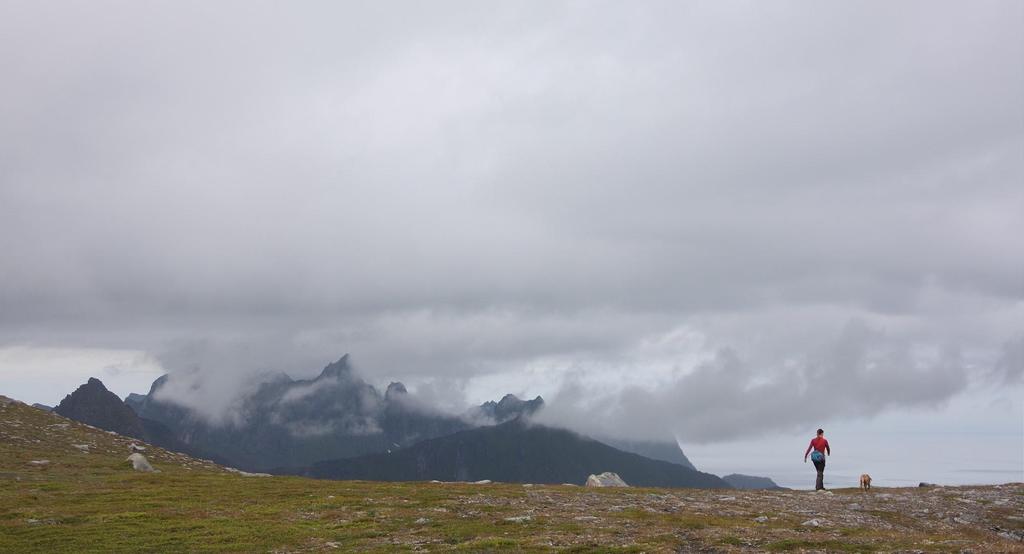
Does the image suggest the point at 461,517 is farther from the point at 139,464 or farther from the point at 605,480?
the point at 139,464

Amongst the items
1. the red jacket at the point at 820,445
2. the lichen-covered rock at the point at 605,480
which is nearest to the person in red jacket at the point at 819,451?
the red jacket at the point at 820,445

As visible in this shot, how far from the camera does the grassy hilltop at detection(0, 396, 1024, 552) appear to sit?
34.7 m

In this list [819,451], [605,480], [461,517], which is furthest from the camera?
[605,480]

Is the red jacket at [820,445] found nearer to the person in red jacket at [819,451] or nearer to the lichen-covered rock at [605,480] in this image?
the person in red jacket at [819,451]

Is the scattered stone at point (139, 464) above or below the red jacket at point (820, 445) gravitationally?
below

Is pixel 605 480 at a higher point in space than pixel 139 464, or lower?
higher

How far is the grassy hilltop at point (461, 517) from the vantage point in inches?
1367

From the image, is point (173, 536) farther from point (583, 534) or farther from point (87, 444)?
point (87, 444)

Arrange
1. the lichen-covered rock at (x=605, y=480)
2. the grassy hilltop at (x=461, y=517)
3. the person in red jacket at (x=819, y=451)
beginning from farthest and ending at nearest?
the lichen-covered rock at (x=605, y=480) → the person in red jacket at (x=819, y=451) → the grassy hilltop at (x=461, y=517)

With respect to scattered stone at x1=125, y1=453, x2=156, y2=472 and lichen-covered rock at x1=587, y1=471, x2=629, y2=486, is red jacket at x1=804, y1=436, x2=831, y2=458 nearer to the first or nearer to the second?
lichen-covered rock at x1=587, y1=471, x2=629, y2=486

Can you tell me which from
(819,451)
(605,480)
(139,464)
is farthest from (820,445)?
(139,464)

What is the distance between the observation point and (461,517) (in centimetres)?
4378

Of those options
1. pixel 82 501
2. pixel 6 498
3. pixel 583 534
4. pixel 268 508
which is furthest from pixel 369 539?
pixel 6 498

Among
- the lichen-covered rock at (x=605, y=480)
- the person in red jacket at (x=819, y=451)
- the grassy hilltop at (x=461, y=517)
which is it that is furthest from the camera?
the lichen-covered rock at (x=605, y=480)
